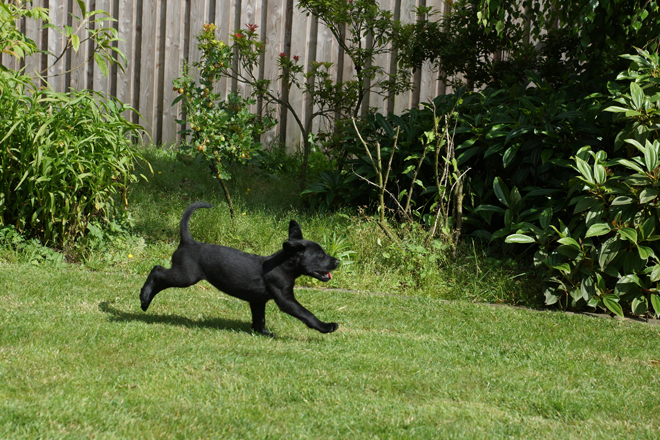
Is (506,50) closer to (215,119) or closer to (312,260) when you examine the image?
(215,119)

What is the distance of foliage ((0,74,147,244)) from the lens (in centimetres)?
564

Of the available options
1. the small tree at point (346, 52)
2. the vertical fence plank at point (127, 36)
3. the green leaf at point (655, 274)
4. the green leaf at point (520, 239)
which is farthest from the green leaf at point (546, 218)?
the vertical fence plank at point (127, 36)

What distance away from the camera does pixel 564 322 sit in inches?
190

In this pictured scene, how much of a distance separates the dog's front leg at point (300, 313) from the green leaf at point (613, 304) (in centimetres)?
238

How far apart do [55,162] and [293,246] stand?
2.84 m

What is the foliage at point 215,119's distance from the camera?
6566 millimetres

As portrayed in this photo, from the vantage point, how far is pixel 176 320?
14.1ft

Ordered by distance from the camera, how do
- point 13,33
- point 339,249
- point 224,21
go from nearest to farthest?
point 13,33 → point 339,249 → point 224,21

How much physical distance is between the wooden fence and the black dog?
5.07 m

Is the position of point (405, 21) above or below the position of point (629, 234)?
above

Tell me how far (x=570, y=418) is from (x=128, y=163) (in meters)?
4.64

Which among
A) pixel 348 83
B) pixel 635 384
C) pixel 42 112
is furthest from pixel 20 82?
pixel 635 384

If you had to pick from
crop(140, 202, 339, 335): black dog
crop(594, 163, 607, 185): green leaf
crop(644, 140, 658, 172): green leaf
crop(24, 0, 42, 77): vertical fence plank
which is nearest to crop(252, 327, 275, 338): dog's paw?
crop(140, 202, 339, 335): black dog

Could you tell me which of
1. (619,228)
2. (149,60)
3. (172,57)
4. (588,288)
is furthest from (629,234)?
(149,60)
